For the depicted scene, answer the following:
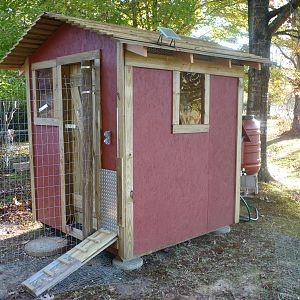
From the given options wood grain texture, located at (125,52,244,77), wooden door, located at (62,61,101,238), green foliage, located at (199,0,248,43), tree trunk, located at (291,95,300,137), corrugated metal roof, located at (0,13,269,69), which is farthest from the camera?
tree trunk, located at (291,95,300,137)

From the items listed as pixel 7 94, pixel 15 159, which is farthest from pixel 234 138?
pixel 15 159

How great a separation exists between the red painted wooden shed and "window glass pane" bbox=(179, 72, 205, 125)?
17mm

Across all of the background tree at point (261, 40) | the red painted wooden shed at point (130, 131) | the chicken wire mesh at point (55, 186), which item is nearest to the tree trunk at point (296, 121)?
the background tree at point (261, 40)

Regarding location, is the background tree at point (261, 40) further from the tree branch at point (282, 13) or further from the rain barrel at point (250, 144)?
the rain barrel at point (250, 144)

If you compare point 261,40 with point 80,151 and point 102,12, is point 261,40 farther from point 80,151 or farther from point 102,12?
point 80,151

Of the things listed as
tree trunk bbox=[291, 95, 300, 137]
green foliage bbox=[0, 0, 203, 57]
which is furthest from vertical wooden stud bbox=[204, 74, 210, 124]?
tree trunk bbox=[291, 95, 300, 137]

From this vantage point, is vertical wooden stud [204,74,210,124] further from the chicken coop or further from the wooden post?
the wooden post

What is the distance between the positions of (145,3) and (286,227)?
7146 millimetres

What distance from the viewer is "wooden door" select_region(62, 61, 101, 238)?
425 centimetres

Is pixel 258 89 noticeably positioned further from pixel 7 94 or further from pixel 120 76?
pixel 7 94

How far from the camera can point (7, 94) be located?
8117 mm

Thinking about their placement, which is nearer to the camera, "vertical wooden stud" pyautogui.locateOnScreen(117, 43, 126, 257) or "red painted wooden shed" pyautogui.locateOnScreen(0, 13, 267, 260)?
"vertical wooden stud" pyautogui.locateOnScreen(117, 43, 126, 257)

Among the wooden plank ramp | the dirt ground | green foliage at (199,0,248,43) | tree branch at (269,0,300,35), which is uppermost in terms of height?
green foliage at (199,0,248,43)

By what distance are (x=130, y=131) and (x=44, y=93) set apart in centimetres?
178
